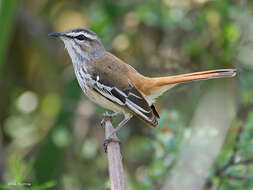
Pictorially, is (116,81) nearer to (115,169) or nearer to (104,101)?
(104,101)

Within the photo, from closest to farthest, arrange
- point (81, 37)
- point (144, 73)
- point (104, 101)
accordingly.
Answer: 1. point (104, 101)
2. point (81, 37)
3. point (144, 73)

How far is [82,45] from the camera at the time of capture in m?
4.62

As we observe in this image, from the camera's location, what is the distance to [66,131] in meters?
5.61

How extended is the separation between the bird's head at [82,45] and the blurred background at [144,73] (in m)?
0.73

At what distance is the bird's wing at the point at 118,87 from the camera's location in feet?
13.0

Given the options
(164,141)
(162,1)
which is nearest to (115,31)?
(162,1)

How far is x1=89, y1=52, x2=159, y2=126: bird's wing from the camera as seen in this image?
396 centimetres

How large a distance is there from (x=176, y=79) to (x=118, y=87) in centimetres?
47

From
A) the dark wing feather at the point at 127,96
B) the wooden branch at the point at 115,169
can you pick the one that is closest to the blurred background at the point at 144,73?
the dark wing feather at the point at 127,96

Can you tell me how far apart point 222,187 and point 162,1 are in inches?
91.8

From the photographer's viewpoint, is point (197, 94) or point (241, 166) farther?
point (197, 94)

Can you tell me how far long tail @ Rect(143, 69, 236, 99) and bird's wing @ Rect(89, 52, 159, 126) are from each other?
0.43 ft

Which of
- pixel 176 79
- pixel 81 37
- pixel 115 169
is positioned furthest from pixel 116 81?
pixel 115 169

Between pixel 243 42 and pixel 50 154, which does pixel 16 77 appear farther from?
pixel 243 42
